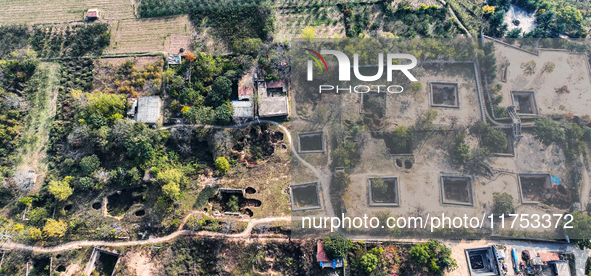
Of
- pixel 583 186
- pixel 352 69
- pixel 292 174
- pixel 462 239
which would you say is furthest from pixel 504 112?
pixel 292 174

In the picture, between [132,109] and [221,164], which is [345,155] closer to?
[221,164]

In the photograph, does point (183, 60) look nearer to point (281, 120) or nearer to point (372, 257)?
point (281, 120)

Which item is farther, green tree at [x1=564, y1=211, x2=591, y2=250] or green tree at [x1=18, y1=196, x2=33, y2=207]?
green tree at [x1=564, y1=211, x2=591, y2=250]

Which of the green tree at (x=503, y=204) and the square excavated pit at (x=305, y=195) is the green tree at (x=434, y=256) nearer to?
the green tree at (x=503, y=204)

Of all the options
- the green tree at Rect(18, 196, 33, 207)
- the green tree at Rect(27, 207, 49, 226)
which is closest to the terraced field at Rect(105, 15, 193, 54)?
the green tree at Rect(18, 196, 33, 207)

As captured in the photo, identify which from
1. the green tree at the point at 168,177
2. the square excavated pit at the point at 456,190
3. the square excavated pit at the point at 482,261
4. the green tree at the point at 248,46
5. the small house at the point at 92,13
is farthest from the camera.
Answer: the small house at the point at 92,13

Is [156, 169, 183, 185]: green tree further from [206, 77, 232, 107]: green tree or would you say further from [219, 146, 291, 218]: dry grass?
[206, 77, 232, 107]: green tree

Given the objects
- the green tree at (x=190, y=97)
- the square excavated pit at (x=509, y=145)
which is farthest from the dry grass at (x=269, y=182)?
the square excavated pit at (x=509, y=145)

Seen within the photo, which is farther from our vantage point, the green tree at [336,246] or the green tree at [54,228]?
the green tree at [336,246]
